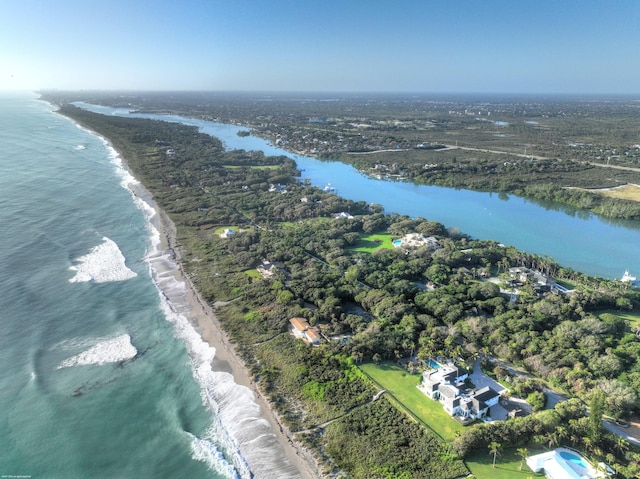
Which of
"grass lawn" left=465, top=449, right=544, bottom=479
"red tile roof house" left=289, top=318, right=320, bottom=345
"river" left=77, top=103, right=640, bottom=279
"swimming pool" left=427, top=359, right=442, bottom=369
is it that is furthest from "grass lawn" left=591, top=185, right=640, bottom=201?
"grass lawn" left=465, top=449, right=544, bottom=479

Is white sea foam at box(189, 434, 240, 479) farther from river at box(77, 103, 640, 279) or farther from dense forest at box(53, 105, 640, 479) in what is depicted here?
river at box(77, 103, 640, 279)

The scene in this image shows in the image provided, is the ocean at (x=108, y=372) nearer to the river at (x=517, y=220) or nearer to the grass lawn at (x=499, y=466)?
the grass lawn at (x=499, y=466)

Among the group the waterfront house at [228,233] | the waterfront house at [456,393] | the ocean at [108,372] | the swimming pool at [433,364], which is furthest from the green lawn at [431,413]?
→ the waterfront house at [228,233]

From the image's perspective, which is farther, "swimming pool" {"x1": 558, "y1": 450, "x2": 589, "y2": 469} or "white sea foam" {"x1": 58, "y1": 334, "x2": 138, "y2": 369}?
"white sea foam" {"x1": 58, "y1": 334, "x2": 138, "y2": 369}

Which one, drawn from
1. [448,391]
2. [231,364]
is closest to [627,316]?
[448,391]

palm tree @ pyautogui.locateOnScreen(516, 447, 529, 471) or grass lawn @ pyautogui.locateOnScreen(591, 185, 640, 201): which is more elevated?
grass lawn @ pyautogui.locateOnScreen(591, 185, 640, 201)
